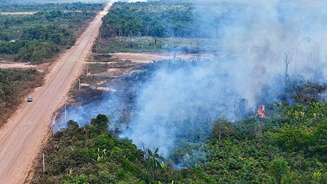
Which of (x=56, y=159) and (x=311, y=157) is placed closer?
(x=56, y=159)

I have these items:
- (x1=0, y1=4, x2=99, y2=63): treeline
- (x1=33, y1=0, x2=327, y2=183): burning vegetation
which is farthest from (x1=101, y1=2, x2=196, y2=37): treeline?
(x1=33, y1=0, x2=327, y2=183): burning vegetation

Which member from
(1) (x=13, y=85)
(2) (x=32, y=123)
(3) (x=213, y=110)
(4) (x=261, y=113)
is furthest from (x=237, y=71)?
(2) (x=32, y=123)

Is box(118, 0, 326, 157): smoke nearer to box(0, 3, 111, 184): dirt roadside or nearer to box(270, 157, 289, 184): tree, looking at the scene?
box(0, 3, 111, 184): dirt roadside

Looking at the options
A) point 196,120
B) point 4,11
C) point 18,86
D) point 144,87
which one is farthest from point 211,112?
point 4,11

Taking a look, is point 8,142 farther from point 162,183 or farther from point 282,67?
point 282,67

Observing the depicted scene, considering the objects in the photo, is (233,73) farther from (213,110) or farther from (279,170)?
(279,170)

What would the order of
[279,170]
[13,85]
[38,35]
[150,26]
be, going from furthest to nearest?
[150,26], [38,35], [13,85], [279,170]
